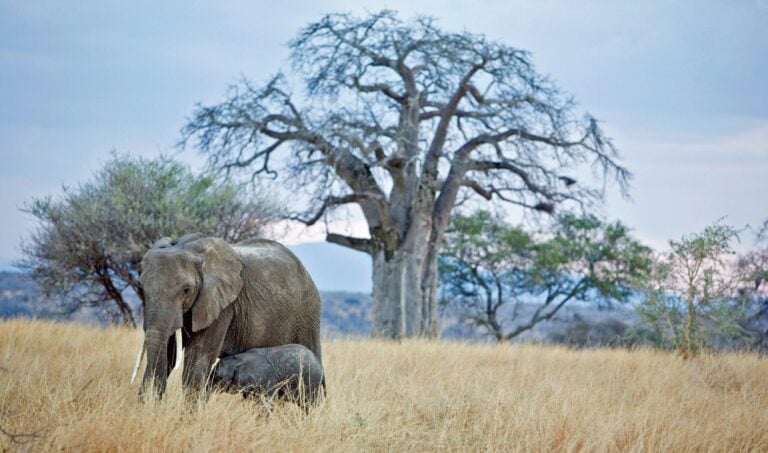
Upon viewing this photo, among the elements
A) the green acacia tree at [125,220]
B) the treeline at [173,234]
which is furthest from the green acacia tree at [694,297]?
the green acacia tree at [125,220]

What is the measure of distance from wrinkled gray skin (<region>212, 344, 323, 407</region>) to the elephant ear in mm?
442

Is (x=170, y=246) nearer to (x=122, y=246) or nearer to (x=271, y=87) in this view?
(x=122, y=246)

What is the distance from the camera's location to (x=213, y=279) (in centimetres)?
625

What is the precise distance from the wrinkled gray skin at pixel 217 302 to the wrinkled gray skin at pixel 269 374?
0.16 metres

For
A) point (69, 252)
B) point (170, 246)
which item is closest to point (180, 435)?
point (170, 246)

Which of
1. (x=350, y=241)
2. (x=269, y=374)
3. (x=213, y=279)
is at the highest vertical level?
(x=350, y=241)

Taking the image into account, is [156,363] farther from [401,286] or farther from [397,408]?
[401,286]

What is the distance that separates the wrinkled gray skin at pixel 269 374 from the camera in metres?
6.34

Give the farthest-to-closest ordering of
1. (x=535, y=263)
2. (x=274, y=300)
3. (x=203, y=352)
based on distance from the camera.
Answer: (x=535, y=263)
(x=274, y=300)
(x=203, y=352)

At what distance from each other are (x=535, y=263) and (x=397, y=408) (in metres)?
19.3

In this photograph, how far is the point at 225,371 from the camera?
6.39 metres

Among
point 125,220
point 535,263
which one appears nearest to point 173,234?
point 125,220

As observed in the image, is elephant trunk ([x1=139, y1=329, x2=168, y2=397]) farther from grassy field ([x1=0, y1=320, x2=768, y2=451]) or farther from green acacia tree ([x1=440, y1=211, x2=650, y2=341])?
green acacia tree ([x1=440, y1=211, x2=650, y2=341])

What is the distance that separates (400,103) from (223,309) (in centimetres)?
1229
